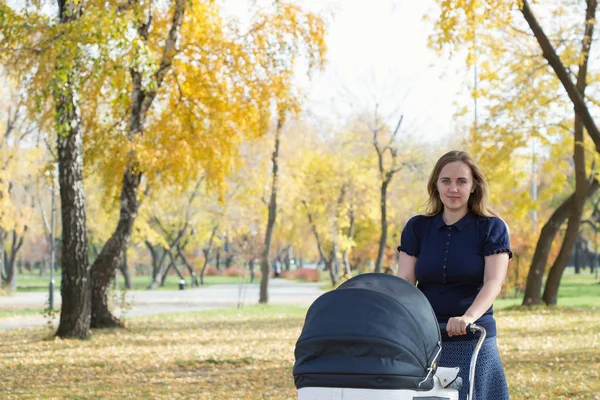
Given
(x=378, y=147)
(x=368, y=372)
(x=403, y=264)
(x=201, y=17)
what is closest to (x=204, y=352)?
(x=201, y=17)

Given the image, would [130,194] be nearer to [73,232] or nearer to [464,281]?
[73,232]

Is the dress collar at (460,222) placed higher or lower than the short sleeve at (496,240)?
higher

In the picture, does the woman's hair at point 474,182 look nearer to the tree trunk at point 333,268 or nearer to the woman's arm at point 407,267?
the woman's arm at point 407,267

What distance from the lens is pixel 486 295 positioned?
175 inches

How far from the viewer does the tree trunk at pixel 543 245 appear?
74.6 feet

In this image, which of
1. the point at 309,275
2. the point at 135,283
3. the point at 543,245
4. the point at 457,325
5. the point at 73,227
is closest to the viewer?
the point at 457,325

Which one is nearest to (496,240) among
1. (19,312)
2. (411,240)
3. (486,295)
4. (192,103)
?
(486,295)

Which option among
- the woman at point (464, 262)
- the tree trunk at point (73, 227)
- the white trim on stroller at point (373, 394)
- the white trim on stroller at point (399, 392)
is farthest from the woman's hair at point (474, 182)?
the tree trunk at point (73, 227)

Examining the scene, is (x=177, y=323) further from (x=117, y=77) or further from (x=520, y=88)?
(x=520, y=88)

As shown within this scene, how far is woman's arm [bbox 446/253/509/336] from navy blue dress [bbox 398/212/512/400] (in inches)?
1.8

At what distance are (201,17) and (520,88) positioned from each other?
8.91m

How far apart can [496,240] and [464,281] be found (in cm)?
27

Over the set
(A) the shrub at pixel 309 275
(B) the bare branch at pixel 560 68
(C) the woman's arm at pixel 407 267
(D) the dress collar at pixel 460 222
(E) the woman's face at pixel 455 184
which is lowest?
(A) the shrub at pixel 309 275

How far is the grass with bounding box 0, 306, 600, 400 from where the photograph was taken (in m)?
10.2
